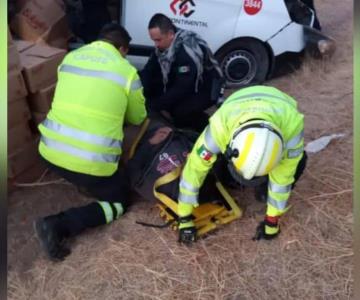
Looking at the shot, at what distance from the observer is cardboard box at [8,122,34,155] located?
3469mm

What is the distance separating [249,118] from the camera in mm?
2385

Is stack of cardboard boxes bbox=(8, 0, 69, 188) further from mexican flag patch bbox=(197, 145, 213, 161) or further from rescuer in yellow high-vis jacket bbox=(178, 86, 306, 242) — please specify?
mexican flag patch bbox=(197, 145, 213, 161)

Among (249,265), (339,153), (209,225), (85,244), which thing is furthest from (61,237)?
(339,153)

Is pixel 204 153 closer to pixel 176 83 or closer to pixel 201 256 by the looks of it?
pixel 201 256

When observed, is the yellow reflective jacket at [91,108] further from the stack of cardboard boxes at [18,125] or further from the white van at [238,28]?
the white van at [238,28]

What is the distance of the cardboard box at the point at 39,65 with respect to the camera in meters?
3.50

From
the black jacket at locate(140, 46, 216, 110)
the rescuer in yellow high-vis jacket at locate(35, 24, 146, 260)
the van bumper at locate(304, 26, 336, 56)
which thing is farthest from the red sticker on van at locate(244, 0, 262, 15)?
the rescuer in yellow high-vis jacket at locate(35, 24, 146, 260)

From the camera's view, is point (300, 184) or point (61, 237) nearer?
point (61, 237)

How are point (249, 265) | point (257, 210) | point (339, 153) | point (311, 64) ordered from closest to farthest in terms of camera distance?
point (249, 265) → point (257, 210) → point (339, 153) → point (311, 64)

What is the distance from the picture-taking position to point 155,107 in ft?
13.0

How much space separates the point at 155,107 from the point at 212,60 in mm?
646

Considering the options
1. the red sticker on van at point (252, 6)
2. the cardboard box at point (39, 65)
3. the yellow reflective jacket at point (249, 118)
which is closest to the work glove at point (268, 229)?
the yellow reflective jacket at point (249, 118)

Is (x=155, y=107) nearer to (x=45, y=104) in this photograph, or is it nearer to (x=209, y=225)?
(x=45, y=104)

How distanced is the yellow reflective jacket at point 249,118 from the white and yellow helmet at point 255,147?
72mm
